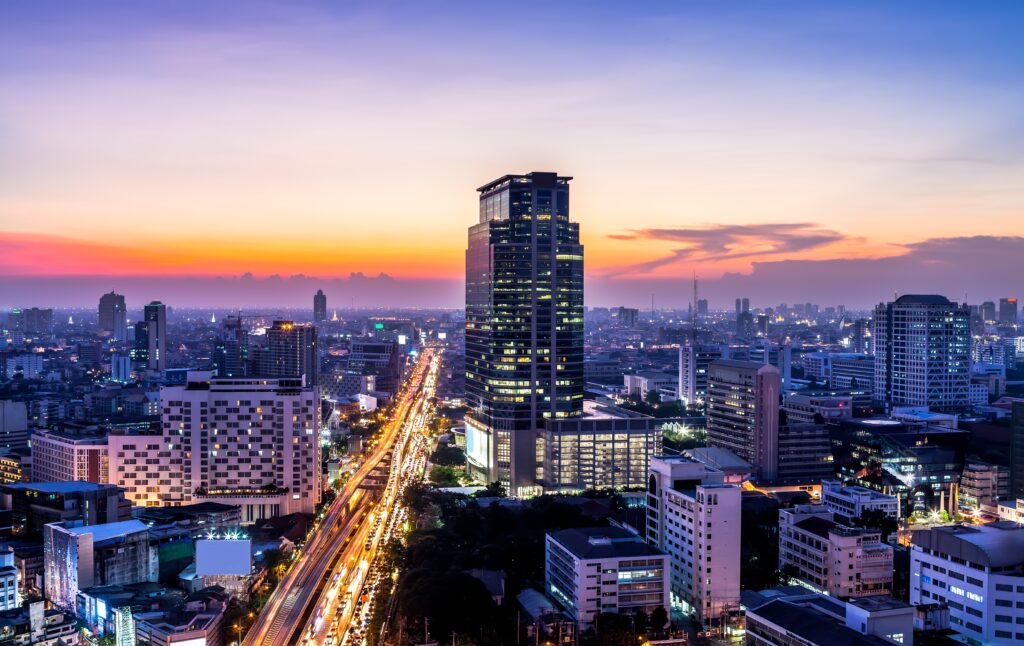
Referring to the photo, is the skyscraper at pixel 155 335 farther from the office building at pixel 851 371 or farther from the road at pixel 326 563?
the office building at pixel 851 371

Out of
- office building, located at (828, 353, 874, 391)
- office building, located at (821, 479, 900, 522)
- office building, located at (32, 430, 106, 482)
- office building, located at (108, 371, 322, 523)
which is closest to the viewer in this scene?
office building, located at (821, 479, 900, 522)

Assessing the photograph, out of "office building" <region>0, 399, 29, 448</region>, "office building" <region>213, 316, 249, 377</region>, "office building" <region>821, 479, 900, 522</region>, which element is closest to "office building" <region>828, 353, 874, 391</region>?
"office building" <region>821, 479, 900, 522</region>

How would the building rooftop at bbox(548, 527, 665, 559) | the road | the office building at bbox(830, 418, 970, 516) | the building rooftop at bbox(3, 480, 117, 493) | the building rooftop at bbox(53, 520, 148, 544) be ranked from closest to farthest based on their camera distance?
the building rooftop at bbox(548, 527, 665, 559) → the road → the building rooftop at bbox(53, 520, 148, 544) → the building rooftop at bbox(3, 480, 117, 493) → the office building at bbox(830, 418, 970, 516)

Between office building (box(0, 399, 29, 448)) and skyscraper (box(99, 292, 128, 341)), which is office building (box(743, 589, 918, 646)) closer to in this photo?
office building (box(0, 399, 29, 448))

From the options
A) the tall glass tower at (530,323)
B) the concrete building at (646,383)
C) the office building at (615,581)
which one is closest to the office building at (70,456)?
the tall glass tower at (530,323)

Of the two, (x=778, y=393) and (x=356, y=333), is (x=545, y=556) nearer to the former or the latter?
(x=778, y=393)
